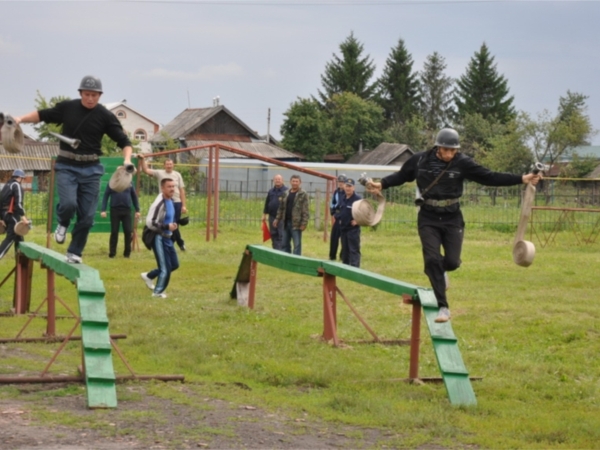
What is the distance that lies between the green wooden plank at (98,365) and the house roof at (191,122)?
6580cm

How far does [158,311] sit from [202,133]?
64649 millimetres

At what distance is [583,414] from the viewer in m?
9.89

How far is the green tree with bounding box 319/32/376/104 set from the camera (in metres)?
93.2

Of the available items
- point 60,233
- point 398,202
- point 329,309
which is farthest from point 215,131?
point 60,233

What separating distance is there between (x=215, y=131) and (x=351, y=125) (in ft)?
37.2

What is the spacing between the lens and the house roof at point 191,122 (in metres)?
77.5

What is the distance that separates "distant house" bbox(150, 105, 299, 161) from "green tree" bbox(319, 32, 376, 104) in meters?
13.4

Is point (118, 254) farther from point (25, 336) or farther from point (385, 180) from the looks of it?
point (385, 180)

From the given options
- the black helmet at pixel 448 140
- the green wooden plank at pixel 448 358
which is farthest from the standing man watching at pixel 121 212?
the green wooden plank at pixel 448 358

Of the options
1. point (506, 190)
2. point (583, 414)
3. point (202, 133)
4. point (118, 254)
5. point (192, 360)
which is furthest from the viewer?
point (202, 133)

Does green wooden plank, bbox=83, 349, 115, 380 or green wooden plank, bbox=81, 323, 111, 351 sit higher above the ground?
green wooden plank, bbox=81, 323, 111, 351

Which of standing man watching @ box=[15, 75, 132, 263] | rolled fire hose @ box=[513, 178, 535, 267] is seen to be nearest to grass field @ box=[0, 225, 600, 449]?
rolled fire hose @ box=[513, 178, 535, 267]

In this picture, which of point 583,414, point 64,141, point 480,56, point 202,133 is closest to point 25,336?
point 64,141

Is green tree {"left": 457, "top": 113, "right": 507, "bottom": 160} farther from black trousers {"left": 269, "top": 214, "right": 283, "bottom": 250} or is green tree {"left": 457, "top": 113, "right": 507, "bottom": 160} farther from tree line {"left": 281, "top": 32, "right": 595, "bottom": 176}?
black trousers {"left": 269, "top": 214, "right": 283, "bottom": 250}
